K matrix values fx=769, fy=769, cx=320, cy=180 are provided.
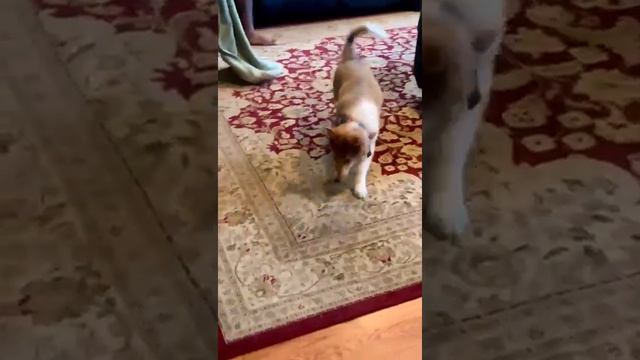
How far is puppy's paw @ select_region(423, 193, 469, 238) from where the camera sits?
2.65 ft

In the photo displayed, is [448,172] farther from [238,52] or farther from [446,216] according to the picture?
[238,52]

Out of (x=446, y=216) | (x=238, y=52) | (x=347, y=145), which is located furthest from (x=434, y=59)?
(x=238, y=52)

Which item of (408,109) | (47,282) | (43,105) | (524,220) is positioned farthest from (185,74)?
(408,109)

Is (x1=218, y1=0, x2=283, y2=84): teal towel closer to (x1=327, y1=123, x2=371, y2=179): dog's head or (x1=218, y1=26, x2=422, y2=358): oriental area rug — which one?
(x1=218, y1=26, x2=422, y2=358): oriental area rug

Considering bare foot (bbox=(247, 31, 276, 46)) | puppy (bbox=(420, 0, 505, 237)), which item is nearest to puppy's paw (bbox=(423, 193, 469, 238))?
Result: puppy (bbox=(420, 0, 505, 237))

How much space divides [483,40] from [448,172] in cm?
14

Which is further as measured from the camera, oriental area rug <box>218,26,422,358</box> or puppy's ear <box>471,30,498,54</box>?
oriental area rug <box>218,26,422,358</box>

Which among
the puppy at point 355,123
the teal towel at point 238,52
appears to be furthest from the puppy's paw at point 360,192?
the teal towel at point 238,52

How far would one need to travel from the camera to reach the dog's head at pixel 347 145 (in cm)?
159

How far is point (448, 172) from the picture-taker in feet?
2.61

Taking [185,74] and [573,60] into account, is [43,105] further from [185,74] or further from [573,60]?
[573,60]

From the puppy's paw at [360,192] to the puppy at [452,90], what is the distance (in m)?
0.79

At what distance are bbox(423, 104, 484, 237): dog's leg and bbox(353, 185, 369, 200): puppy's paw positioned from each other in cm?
78

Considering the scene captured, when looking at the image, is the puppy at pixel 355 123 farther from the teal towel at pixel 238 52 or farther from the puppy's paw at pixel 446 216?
the puppy's paw at pixel 446 216
